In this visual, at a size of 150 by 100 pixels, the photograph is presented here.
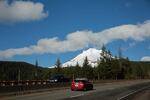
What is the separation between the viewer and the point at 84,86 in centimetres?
4097

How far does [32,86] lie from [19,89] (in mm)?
3980

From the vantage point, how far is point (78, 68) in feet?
505

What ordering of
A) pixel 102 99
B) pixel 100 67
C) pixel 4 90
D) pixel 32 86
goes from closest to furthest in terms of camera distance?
pixel 102 99
pixel 4 90
pixel 32 86
pixel 100 67

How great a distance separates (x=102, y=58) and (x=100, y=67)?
4.45 m

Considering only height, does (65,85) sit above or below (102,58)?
below

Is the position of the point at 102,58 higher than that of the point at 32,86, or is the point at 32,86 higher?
the point at 102,58

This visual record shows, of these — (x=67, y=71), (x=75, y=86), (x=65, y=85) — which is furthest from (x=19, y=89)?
(x=67, y=71)

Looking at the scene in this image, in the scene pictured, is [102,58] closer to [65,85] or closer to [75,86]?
[65,85]

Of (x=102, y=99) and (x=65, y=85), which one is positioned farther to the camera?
(x=65, y=85)

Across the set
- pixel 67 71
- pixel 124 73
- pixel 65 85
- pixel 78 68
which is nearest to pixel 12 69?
pixel 67 71

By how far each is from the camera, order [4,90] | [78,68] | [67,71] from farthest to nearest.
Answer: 1. [67,71]
2. [78,68]
3. [4,90]

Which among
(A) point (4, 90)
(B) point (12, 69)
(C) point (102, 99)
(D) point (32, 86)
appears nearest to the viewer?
(C) point (102, 99)

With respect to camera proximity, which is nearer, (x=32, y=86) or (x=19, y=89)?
(x=19, y=89)

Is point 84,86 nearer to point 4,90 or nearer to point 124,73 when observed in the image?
point 4,90
